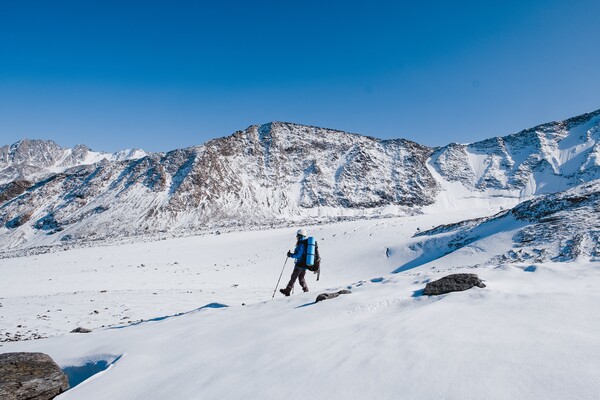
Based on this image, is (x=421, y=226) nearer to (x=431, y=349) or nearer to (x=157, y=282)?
(x=157, y=282)

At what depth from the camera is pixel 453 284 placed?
237 inches

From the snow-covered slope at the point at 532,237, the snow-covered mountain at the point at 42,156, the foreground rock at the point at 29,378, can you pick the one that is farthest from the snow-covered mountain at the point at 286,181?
the snow-covered mountain at the point at 42,156

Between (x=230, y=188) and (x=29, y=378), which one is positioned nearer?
(x=29, y=378)

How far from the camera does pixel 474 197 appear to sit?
69.9 m

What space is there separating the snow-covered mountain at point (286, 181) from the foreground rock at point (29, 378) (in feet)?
151

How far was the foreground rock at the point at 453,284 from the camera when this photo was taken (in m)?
5.92

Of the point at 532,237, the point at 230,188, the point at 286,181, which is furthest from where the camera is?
the point at 286,181

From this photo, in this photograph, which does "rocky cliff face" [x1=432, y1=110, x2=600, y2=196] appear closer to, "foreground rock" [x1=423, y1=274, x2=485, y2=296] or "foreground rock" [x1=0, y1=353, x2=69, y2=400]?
"foreground rock" [x1=423, y1=274, x2=485, y2=296]

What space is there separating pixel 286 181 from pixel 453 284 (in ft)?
209

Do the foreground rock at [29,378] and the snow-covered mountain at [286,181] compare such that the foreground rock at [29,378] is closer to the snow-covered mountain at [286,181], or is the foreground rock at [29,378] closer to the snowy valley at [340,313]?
the snowy valley at [340,313]

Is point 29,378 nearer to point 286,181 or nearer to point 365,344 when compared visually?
point 365,344

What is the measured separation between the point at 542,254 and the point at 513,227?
3.79 m

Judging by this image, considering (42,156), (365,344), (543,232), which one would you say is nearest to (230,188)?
(543,232)

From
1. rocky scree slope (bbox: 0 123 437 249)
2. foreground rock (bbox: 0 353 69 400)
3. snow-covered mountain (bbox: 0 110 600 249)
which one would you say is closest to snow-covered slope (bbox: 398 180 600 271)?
foreground rock (bbox: 0 353 69 400)
